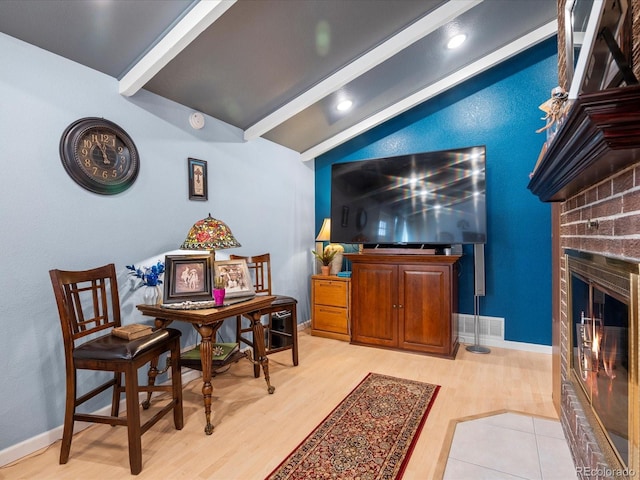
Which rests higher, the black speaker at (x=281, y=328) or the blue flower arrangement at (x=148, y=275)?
the blue flower arrangement at (x=148, y=275)

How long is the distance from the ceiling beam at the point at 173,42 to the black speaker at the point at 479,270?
2855mm

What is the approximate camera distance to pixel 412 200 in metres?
3.45

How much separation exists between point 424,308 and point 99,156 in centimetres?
291

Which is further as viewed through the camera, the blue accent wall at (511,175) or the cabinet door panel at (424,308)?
the blue accent wall at (511,175)

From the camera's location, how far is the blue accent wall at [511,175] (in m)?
3.32

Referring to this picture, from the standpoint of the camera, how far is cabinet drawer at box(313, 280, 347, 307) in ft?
12.4

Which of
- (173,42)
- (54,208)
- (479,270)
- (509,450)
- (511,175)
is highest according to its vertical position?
(173,42)

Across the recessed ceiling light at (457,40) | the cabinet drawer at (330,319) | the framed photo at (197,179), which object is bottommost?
the cabinet drawer at (330,319)

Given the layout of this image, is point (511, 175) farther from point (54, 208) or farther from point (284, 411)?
point (54, 208)

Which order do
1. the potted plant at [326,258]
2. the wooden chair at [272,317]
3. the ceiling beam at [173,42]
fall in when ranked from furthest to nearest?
the potted plant at [326,258], the wooden chair at [272,317], the ceiling beam at [173,42]

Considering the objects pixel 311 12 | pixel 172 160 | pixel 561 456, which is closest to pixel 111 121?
pixel 172 160


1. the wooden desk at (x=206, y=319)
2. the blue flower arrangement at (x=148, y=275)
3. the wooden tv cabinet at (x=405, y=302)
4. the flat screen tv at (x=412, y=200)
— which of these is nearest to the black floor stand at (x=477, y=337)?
the wooden tv cabinet at (x=405, y=302)

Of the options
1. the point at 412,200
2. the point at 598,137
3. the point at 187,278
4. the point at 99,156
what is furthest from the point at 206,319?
the point at 412,200

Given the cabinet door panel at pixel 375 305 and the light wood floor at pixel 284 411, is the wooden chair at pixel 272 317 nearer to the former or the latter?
the light wood floor at pixel 284 411
